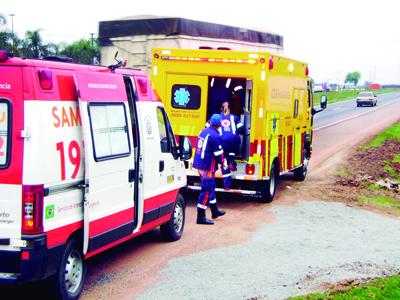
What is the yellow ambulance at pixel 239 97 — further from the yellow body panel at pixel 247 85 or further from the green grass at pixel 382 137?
the green grass at pixel 382 137

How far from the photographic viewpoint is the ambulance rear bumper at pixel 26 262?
6145mm

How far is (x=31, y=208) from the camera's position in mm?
6172

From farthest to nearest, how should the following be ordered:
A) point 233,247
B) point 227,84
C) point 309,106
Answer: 1. point 309,106
2. point 227,84
3. point 233,247

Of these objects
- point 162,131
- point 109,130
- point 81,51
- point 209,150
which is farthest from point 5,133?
point 81,51

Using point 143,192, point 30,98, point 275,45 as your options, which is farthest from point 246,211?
point 275,45

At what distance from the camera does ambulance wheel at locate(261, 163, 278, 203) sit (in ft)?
43.4

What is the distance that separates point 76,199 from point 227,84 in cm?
747

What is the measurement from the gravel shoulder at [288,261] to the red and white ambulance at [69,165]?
3.04 ft

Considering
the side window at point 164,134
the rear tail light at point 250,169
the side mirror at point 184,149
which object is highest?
the side window at point 164,134

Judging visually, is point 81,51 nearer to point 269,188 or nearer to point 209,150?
point 269,188

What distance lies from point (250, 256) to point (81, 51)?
54264 millimetres

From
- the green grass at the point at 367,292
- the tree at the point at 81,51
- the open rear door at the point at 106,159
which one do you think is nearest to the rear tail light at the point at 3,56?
the open rear door at the point at 106,159

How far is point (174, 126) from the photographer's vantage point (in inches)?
517

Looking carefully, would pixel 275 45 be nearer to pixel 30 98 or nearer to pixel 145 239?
pixel 145 239
